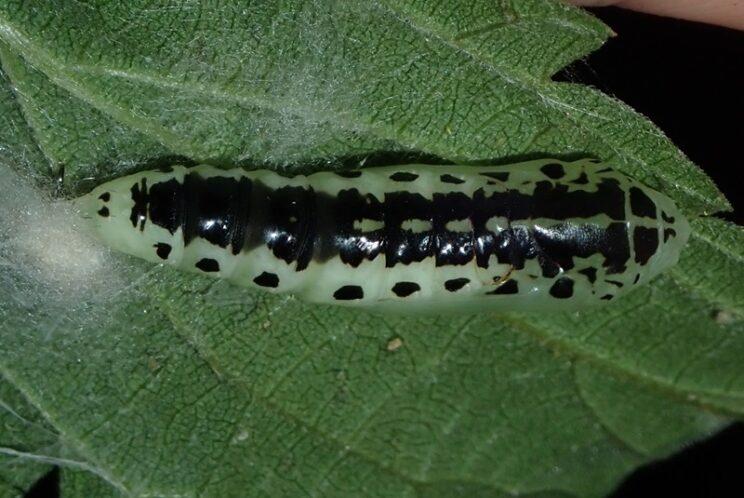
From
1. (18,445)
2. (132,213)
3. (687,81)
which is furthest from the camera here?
(687,81)

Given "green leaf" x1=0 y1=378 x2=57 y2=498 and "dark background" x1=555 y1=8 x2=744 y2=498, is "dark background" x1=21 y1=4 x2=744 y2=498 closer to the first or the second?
"dark background" x1=555 y1=8 x2=744 y2=498

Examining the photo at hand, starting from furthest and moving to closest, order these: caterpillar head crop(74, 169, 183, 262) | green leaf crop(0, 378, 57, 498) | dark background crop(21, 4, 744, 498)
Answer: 1. dark background crop(21, 4, 744, 498)
2. green leaf crop(0, 378, 57, 498)
3. caterpillar head crop(74, 169, 183, 262)

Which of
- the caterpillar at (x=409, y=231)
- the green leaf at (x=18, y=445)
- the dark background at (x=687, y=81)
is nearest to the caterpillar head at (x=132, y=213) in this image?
the caterpillar at (x=409, y=231)

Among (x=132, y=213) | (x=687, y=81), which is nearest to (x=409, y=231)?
(x=132, y=213)

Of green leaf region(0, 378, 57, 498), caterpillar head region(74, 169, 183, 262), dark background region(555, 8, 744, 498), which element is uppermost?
dark background region(555, 8, 744, 498)

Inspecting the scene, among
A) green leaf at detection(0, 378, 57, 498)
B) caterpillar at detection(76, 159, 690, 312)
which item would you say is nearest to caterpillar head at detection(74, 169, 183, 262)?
caterpillar at detection(76, 159, 690, 312)

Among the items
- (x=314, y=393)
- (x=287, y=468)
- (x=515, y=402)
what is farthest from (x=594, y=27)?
(x=287, y=468)

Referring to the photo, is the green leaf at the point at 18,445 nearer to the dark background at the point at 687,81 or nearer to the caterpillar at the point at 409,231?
the caterpillar at the point at 409,231

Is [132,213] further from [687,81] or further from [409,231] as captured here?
[687,81]

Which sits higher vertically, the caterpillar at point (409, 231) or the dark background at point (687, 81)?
the dark background at point (687, 81)

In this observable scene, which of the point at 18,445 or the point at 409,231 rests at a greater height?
the point at 409,231
